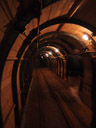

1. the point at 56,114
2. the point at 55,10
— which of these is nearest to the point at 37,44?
the point at 55,10

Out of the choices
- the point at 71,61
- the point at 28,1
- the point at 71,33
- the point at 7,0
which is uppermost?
the point at 71,33

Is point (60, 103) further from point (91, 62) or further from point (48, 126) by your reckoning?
point (91, 62)

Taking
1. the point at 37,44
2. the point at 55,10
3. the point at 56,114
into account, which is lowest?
the point at 56,114

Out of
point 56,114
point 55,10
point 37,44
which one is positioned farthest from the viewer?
point 37,44

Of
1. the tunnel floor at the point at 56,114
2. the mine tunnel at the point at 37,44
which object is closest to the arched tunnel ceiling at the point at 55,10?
the mine tunnel at the point at 37,44

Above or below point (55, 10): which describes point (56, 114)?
below

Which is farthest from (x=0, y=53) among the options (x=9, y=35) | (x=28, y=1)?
(x=28, y=1)

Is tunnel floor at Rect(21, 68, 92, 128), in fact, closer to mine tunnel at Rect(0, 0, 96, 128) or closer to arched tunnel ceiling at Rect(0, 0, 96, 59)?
mine tunnel at Rect(0, 0, 96, 128)

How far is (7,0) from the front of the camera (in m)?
1.54

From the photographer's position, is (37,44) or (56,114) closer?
(56,114)

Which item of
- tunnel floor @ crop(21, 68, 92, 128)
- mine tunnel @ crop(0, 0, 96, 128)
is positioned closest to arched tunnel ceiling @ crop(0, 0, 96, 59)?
mine tunnel @ crop(0, 0, 96, 128)

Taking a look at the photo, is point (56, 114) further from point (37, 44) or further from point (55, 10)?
point (55, 10)

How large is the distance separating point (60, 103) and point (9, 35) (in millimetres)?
6128

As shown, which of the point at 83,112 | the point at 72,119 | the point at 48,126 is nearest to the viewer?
the point at 48,126
